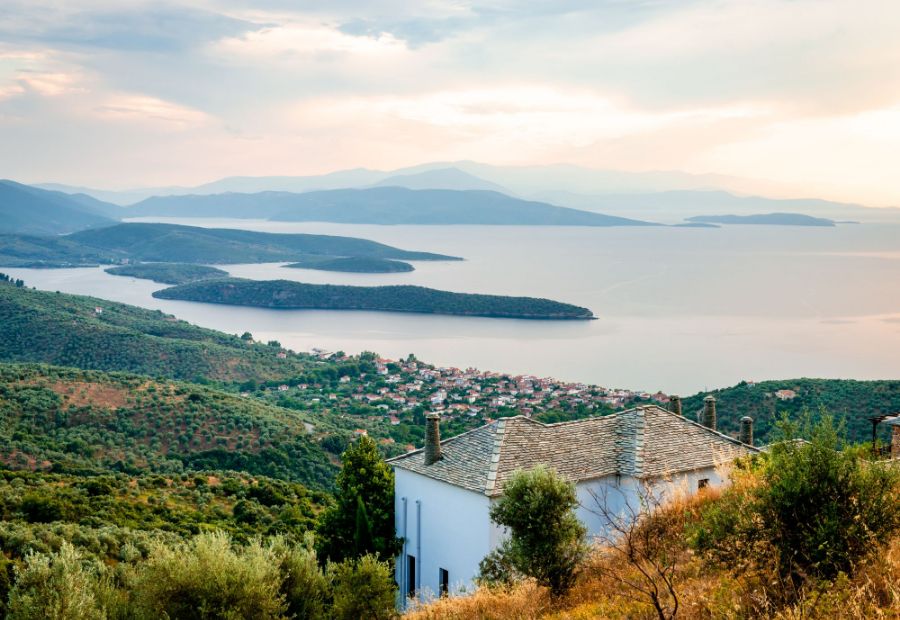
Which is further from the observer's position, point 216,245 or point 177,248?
point 216,245

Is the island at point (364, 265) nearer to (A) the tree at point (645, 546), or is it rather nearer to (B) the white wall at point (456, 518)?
(B) the white wall at point (456, 518)

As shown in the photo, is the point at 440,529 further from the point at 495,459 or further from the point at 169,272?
the point at 169,272

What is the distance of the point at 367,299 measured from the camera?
112 m

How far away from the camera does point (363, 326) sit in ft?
318

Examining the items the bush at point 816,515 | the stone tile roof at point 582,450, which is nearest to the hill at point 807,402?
the stone tile roof at point 582,450

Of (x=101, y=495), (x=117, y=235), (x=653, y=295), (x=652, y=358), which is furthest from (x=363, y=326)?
(x=117, y=235)

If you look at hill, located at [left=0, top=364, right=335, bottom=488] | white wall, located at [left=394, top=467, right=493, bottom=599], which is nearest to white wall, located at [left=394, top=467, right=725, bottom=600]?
white wall, located at [left=394, top=467, right=493, bottom=599]

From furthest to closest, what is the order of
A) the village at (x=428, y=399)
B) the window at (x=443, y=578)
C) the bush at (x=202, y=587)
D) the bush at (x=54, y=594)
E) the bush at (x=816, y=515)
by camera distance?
the village at (x=428, y=399), the window at (x=443, y=578), the bush at (x=202, y=587), the bush at (x=54, y=594), the bush at (x=816, y=515)

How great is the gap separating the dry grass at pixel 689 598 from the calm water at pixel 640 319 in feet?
173

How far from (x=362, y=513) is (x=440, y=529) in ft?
4.74

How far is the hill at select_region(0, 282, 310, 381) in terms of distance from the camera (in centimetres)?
5488

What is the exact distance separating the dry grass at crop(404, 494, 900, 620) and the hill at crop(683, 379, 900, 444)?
2140cm

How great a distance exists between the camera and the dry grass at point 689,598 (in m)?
Result: 5.42

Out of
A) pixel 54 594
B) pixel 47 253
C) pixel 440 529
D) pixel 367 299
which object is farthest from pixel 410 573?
pixel 47 253
